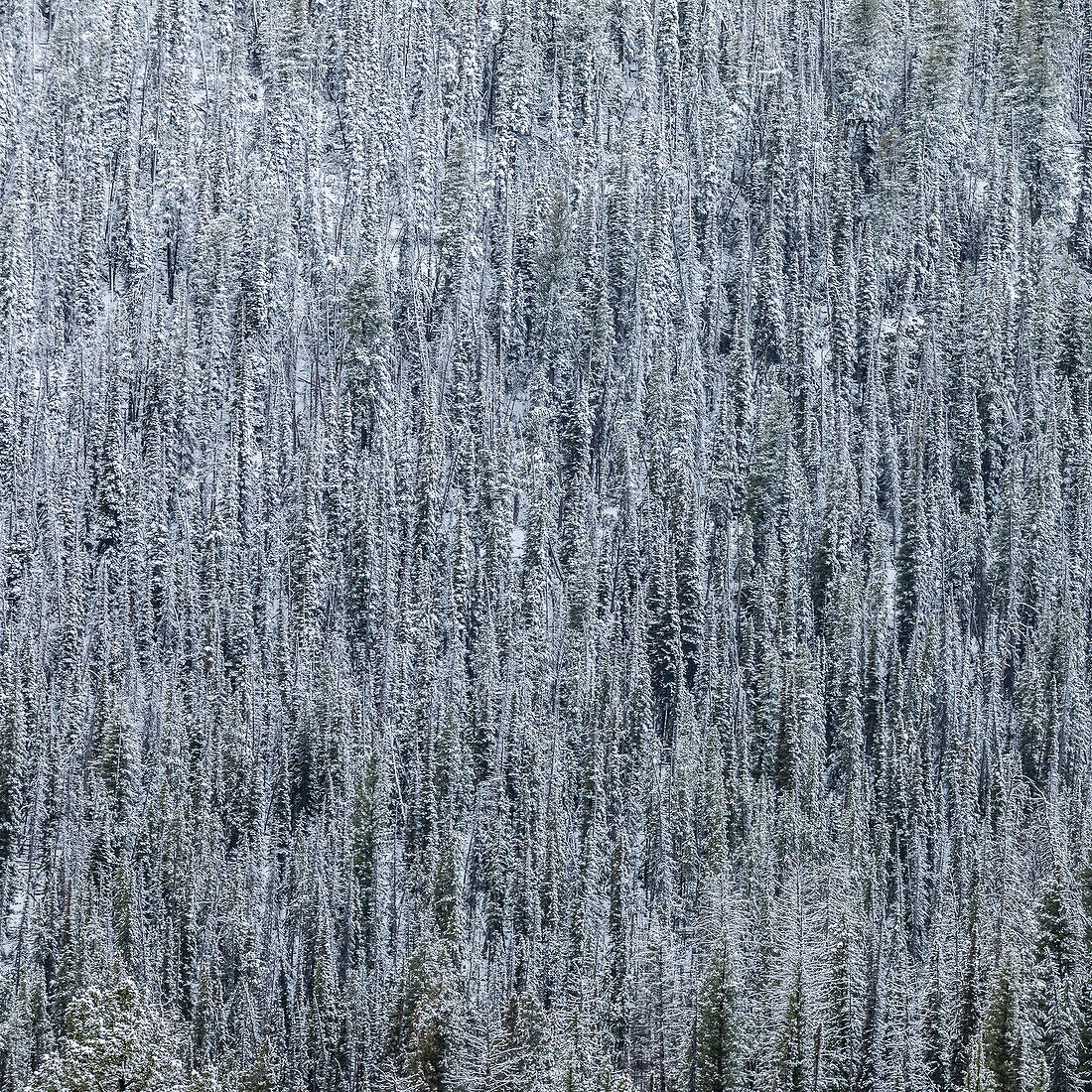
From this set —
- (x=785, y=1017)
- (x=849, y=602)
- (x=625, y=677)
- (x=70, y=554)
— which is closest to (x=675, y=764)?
(x=625, y=677)

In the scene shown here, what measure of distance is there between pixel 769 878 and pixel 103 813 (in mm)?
58961

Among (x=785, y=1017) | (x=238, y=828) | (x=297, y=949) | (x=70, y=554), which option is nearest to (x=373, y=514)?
(x=70, y=554)

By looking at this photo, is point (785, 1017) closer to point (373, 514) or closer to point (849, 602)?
point (849, 602)

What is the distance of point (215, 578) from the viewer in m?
188

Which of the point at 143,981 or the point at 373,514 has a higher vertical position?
the point at 373,514

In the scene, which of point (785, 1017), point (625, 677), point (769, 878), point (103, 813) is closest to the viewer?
point (785, 1017)

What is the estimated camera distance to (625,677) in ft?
582

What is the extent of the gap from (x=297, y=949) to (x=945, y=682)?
73.1 meters

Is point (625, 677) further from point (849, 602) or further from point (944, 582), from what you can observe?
point (944, 582)

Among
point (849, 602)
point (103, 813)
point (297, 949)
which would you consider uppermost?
point (849, 602)

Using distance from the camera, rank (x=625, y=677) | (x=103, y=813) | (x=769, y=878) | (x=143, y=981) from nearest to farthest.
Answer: (x=143, y=981) < (x=769, y=878) < (x=103, y=813) < (x=625, y=677)

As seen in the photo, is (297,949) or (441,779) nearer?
A: (297,949)

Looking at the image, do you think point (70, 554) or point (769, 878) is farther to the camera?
point (70, 554)

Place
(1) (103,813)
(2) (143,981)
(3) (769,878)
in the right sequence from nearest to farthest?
(2) (143,981) < (3) (769,878) < (1) (103,813)
